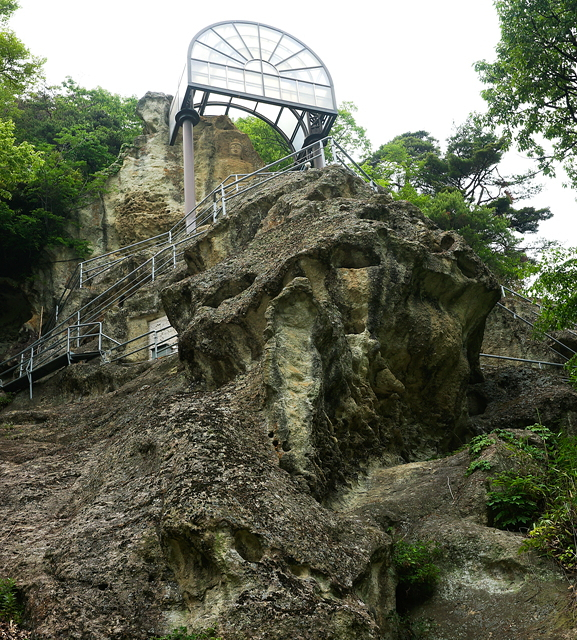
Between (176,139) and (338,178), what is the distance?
1293 centimetres

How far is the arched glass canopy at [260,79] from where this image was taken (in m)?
21.0

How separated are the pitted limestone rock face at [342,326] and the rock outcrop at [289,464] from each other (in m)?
0.03

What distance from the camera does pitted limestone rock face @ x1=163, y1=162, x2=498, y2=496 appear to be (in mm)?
7398

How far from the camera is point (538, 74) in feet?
48.4

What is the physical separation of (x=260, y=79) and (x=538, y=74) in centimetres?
1010

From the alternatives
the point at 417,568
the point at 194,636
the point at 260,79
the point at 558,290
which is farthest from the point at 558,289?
the point at 260,79

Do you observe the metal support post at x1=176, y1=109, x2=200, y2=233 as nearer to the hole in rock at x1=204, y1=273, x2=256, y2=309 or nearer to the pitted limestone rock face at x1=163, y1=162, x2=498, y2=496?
the pitted limestone rock face at x1=163, y1=162, x2=498, y2=496

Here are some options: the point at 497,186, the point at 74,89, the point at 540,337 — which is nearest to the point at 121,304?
the point at 540,337

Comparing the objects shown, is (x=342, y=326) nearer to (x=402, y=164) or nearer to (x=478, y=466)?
(x=478, y=466)

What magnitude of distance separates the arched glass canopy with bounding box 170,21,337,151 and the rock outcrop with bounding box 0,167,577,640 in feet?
33.8

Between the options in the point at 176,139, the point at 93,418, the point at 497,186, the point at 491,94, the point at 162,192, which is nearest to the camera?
the point at 93,418

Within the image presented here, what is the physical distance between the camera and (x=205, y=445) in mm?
5965

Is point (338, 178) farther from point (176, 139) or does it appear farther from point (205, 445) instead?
point (176, 139)

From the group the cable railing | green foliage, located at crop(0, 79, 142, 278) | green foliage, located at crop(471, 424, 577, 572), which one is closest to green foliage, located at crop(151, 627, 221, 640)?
green foliage, located at crop(471, 424, 577, 572)
